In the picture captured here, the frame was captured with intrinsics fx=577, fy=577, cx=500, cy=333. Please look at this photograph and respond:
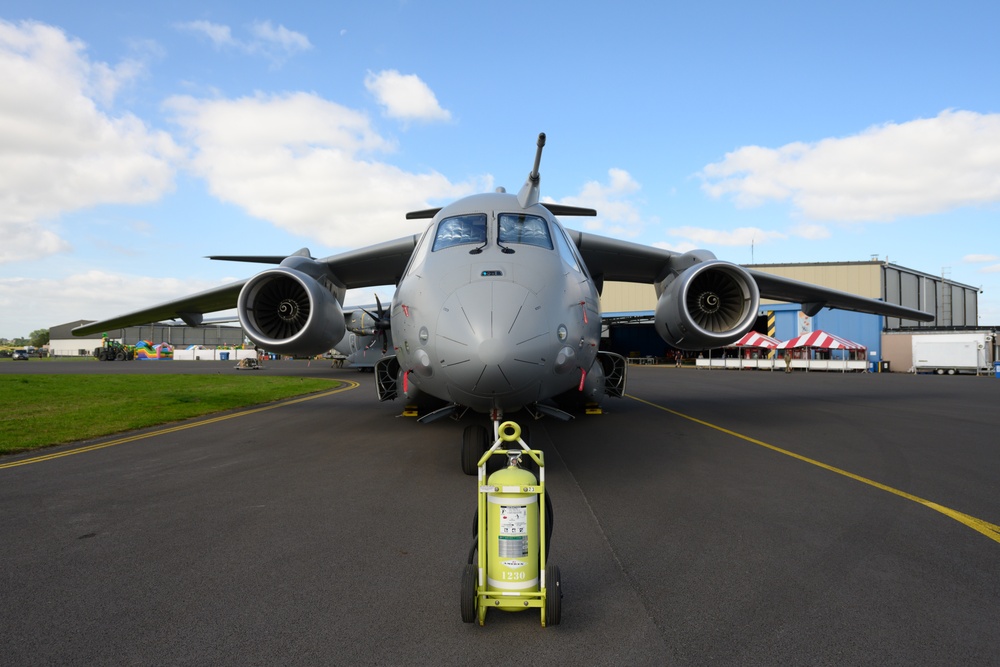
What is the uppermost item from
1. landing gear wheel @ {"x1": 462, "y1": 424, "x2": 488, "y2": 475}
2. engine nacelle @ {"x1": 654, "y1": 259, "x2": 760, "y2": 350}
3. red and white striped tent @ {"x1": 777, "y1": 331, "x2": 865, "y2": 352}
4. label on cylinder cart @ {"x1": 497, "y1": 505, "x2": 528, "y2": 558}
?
engine nacelle @ {"x1": 654, "y1": 259, "x2": 760, "y2": 350}

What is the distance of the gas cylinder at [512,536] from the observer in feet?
9.56

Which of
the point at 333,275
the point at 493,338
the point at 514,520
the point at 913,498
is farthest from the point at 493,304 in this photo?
the point at 333,275

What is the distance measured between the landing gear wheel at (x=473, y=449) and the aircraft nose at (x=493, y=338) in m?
1.22

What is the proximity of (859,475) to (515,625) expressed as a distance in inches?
202

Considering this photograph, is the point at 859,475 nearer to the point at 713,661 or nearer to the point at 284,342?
the point at 713,661

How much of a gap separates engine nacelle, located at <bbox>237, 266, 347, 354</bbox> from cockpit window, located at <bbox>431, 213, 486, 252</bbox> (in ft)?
9.97

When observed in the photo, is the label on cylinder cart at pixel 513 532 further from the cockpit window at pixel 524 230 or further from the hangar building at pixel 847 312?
the hangar building at pixel 847 312

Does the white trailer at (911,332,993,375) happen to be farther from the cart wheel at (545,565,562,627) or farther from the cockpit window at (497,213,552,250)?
the cart wheel at (545,565,562,627)

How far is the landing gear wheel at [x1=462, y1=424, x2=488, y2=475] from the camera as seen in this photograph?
6164 mm

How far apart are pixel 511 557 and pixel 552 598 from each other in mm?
274

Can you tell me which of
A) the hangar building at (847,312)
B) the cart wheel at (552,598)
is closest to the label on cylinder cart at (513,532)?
the cart wheel at (552,598)

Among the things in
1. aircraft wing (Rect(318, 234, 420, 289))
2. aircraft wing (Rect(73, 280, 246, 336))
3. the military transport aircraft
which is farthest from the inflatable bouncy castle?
aircraft wing (Rect(318, 234, 420, 289))

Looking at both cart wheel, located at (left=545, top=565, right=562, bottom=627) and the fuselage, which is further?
the fuselage

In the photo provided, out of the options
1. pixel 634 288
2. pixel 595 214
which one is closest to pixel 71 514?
pixel 595 214
